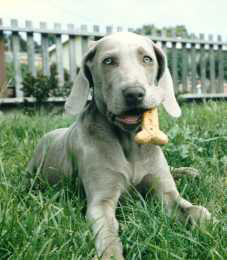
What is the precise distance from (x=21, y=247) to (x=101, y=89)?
3.73ft

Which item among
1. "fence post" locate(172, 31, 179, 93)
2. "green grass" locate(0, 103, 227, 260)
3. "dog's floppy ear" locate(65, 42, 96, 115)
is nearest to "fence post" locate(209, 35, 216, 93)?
"fence post" locate(172, 31, 179, 93)

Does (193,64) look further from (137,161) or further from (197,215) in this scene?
(197,215)

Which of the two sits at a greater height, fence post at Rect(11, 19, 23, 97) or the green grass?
fence post at Rect(11, 19, 23, 97)

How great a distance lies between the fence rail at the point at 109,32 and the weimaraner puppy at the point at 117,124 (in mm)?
5040

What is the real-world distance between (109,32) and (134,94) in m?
6.75

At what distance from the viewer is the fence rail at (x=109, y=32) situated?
25.6 feet

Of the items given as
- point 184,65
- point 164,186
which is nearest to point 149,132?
point 164,186

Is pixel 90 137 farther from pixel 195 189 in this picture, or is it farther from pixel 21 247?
pixel 21 247

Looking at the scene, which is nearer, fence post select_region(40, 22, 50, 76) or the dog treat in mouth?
the dog treat in mouth

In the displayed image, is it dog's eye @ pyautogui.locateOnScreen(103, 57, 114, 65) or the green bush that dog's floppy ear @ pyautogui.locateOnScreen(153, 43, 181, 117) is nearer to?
dog's eye @ pyautogui.locateOnScreen(103, 57, 114, 65)

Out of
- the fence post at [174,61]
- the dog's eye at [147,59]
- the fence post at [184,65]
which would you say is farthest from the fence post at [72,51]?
the dog's eye at [147,59]

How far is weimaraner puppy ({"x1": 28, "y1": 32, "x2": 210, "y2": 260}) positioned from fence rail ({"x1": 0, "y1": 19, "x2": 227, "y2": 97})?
5.04 m

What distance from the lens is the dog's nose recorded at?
91.4 inches

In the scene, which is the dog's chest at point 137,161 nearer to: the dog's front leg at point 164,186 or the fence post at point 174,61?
the dog's front leg at point 164,186
